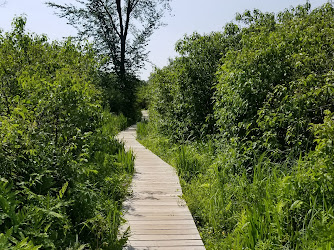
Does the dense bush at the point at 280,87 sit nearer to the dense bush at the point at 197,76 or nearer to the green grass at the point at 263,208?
the green grass at the point at 263,208

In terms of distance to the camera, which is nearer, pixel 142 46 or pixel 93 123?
pixel 93 123

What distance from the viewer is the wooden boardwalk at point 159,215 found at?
12.7ft

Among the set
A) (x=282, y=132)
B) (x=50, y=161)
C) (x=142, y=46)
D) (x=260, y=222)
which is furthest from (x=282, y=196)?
(x=142, y=46)

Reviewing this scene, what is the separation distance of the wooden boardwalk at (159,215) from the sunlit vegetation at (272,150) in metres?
0.26

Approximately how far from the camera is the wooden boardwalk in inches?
152

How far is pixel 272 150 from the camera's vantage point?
4.82 metres

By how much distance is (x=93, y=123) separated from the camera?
549cm

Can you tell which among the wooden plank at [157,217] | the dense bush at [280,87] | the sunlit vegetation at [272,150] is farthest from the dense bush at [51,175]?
the dense bush at [280,87]

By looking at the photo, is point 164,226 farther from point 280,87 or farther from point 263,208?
point 280,87

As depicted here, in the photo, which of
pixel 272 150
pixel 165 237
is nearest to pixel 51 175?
pixel 165 237

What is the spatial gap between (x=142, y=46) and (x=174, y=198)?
18919mm

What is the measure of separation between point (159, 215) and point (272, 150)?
188 cm

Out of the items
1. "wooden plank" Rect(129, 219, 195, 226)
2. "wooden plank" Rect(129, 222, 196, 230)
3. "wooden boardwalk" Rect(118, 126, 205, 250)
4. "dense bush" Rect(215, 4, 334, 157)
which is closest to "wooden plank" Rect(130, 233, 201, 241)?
"wooden boardwalk" Rect(118, 126, 205, 250)

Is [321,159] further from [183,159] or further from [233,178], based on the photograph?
[183,159]
